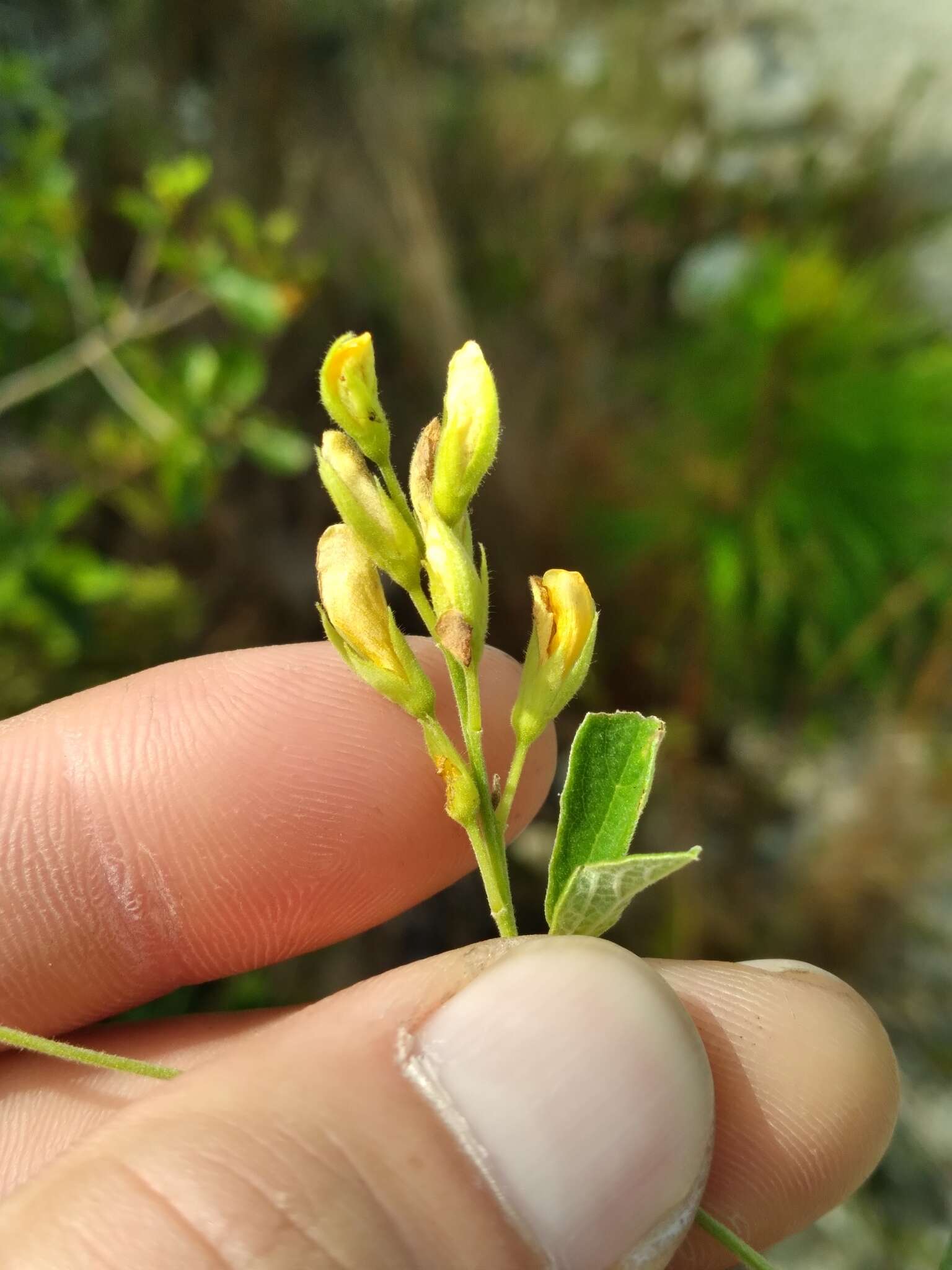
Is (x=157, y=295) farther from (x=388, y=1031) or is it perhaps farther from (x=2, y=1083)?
(x=388, y=1031)

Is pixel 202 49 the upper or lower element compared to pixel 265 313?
upper

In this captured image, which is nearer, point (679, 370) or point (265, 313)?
point (265, 313)

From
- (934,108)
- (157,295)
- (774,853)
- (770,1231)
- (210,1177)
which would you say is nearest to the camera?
(210,1177)

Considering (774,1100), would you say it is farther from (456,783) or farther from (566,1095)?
(456,783)

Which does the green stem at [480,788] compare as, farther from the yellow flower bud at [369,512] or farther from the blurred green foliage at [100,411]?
the blurred green foliage at [100,411]

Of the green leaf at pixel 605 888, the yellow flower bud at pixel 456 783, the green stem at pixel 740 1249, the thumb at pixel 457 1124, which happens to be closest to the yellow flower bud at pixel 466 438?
the yellow flower bud at pixel 456 783

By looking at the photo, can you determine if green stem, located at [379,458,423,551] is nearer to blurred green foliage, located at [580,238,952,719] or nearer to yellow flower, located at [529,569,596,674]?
yellow flower, located at [529,569,596,674]

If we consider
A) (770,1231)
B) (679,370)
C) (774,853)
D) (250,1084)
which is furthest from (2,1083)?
(679,370)

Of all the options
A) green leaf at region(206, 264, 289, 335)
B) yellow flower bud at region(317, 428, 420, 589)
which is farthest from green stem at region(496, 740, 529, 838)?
green leaf at region(206, 264, 289, 335)
